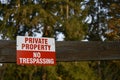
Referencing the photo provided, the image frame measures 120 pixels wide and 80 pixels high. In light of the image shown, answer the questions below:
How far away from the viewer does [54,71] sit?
1614cm

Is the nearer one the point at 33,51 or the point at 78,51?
the point at 33,51

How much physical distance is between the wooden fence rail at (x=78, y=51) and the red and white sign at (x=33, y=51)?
82mm

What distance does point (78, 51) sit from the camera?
342 cm

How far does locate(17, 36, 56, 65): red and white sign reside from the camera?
122 inches

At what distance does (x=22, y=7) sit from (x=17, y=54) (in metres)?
13.5

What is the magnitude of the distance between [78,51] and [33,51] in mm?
503

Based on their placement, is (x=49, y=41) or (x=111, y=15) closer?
(x=49, y=41)

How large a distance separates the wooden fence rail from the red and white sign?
3.2 inches

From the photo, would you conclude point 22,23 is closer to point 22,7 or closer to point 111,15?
point 22,7

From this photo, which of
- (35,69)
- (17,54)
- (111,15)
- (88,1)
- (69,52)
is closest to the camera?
(17,54)

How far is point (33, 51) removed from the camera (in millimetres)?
3133

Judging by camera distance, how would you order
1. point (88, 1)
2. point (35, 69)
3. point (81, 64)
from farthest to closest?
point (88, 1), point (81, 64), point (35, 69)

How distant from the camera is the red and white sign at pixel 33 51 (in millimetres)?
3111

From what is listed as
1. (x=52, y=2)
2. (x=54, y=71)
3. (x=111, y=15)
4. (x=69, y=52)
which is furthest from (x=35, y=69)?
(x=69, y=52)
